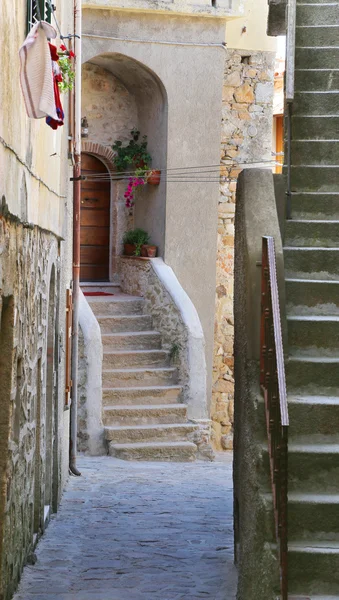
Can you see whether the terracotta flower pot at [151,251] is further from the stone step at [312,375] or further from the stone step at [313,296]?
the stone step at [312,375]

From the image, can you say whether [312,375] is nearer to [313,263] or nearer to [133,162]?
[313,263]

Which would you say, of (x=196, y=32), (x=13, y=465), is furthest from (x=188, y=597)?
(x=196, y=32)

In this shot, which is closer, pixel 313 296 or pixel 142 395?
pixel 313 296

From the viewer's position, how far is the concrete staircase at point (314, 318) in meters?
5.18

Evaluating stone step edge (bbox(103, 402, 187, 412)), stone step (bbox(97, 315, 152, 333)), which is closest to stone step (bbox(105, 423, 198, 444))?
stone step edge (bbox(103, 402, 187, 412))

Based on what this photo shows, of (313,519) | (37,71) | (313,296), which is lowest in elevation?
(313,519)

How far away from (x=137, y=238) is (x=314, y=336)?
36.5 feet

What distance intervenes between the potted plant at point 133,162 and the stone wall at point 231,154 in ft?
3.98

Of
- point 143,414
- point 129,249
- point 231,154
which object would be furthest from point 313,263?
point 231,154

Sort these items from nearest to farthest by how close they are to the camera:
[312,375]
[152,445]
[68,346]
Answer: [312,375], [68,346], [152,445]

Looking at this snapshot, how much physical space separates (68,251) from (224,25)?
224 inches

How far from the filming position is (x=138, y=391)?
1460cm

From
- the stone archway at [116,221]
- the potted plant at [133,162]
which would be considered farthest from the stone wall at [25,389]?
the stone archway at [116,221]

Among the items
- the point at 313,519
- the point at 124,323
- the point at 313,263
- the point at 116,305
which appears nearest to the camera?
the point at 313,519
